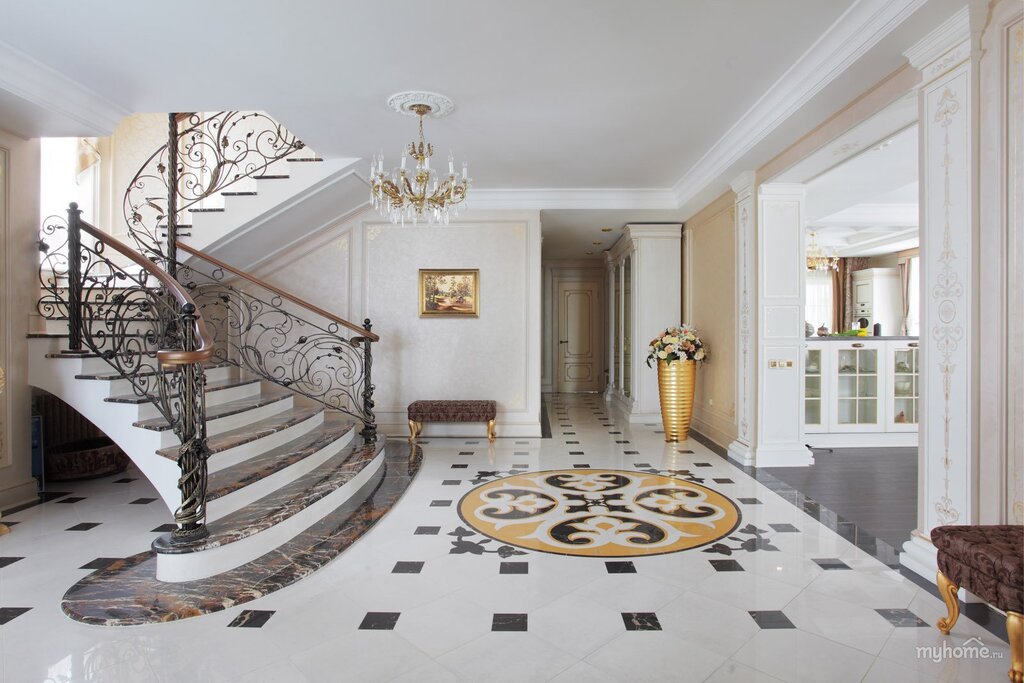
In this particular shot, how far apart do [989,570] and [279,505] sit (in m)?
3.56

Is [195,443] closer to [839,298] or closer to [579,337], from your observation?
[579,337]

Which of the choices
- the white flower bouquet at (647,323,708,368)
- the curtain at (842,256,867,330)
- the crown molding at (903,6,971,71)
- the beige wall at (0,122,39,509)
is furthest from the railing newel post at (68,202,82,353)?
the curtain at (842,256,867,330)

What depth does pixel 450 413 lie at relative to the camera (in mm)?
6551

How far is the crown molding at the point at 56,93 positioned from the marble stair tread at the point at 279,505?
309 centimetres

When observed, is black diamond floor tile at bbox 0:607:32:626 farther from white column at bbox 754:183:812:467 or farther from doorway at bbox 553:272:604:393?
doorway at bbox 553:272:604:393

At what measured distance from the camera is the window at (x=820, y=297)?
11594mm

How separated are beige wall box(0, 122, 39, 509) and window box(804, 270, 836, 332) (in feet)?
40.9

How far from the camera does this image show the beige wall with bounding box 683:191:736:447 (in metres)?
6.12

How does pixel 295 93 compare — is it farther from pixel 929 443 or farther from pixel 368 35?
pixel 929 443

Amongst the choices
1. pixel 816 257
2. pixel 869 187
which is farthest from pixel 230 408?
pixel 816 257

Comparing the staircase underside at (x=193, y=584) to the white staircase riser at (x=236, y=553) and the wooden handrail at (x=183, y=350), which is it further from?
the wooden handrail at (x=183, y=350)

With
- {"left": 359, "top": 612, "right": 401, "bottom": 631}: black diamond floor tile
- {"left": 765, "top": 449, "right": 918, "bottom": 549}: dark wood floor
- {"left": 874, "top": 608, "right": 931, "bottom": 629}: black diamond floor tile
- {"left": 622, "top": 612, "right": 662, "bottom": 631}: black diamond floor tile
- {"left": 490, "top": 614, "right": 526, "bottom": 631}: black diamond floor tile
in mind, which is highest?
{"left": 765, "top": 449, "right": 918, "bottom": 549}: dark wood floor

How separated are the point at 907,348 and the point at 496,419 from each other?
4903 millimetres

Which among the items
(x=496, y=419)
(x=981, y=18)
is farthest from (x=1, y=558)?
(x=981, y=18)
